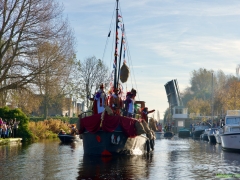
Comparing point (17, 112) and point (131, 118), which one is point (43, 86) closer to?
point (17, 112)

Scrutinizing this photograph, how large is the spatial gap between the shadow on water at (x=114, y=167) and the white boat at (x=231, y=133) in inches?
332

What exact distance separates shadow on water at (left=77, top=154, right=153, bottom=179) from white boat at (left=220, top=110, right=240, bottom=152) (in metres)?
8.43

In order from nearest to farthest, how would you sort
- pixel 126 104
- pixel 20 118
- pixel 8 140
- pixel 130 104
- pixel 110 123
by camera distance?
pixel 110 123 → pixel 126 104 → pixel 130 104 → pixel 8 140 → pixel 20 118

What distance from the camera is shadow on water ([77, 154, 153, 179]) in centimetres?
2013

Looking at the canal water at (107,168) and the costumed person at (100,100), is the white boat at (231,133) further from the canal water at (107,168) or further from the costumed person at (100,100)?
the costumed person at (100,100)

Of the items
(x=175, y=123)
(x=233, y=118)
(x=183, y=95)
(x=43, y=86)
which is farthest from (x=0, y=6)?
(x=183, y=95)

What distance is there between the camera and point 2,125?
1558 inches

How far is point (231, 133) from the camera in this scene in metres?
33.7

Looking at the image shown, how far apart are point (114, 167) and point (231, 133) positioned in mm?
13239

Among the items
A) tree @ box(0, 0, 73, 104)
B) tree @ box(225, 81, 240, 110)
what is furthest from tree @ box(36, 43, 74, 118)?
tree @ box(225, 81, 240, 110)

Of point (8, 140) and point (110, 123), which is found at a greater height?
point (110, 123)

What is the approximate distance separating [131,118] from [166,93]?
75.8 metres

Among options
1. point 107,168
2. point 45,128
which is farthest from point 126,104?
point 45,128

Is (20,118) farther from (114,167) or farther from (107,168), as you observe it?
(107,168)
